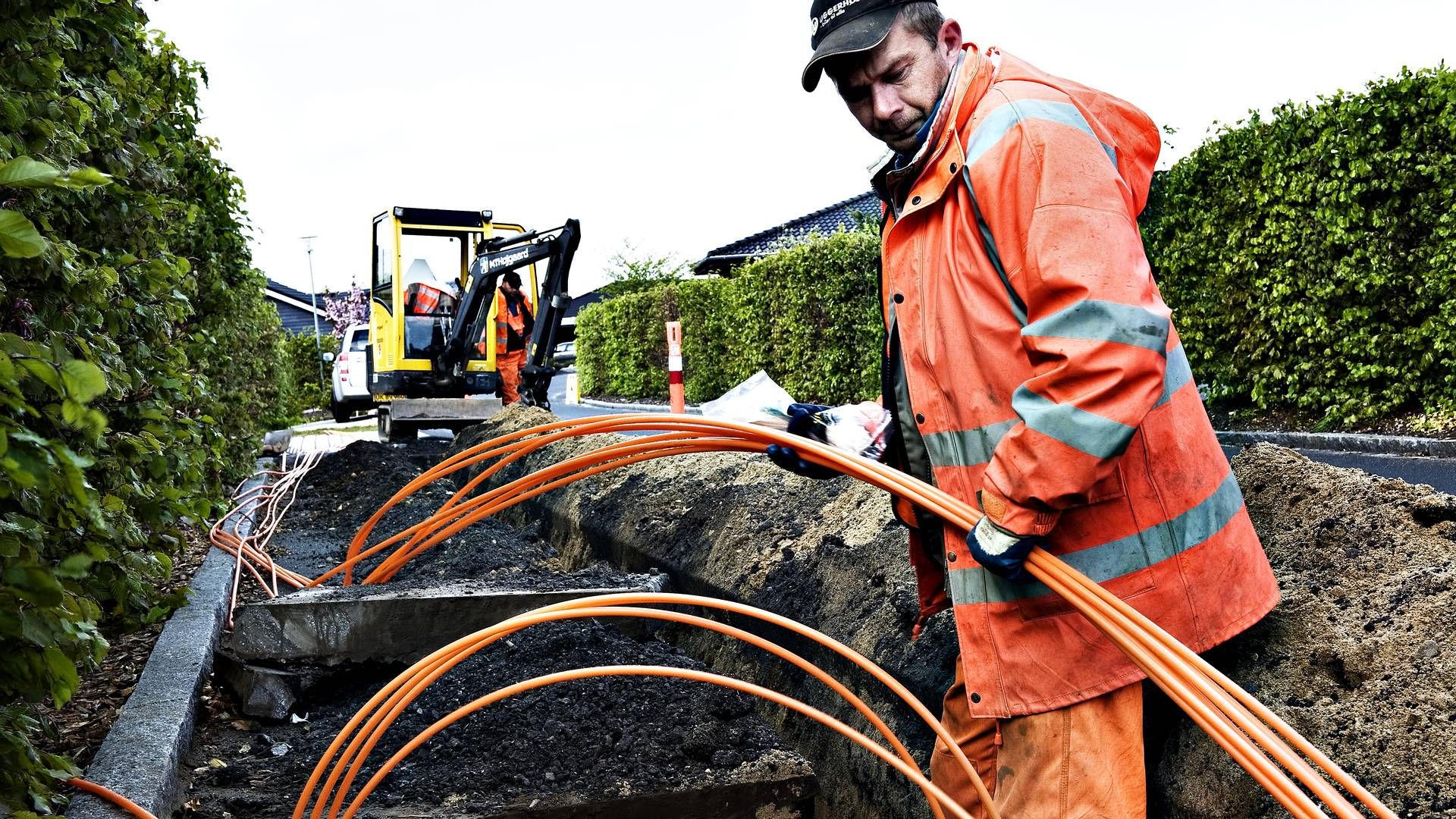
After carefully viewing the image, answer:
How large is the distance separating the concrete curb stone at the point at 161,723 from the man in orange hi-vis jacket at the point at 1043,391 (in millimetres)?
1920

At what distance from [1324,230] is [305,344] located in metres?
26.6

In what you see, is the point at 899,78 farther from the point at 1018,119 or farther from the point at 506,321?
the point at 506,321

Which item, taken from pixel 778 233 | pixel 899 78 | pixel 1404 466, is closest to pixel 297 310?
pixel 778 233

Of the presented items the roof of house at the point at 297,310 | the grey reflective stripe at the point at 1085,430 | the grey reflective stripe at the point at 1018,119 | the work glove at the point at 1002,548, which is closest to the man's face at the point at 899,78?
the grey reflective stripe at the point at 1018,119

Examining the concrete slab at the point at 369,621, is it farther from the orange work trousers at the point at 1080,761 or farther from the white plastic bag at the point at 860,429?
the orange work trousers at the point at 1080,761

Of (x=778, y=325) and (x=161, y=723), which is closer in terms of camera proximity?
(x=161, y=723)

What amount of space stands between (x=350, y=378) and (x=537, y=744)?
2144cm

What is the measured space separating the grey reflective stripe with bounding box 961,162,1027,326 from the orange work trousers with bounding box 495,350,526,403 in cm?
1169

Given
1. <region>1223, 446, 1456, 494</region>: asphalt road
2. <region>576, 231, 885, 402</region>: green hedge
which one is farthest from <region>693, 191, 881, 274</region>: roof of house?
<region>1223, 446, 1456, 494</region>: asphalt road

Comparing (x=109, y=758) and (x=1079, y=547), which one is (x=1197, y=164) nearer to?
(x=1079, y=547)

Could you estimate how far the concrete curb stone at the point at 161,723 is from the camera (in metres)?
2.51

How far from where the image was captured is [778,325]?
16.4m

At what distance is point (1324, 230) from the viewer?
8.52 m

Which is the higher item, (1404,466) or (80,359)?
(80,359)
